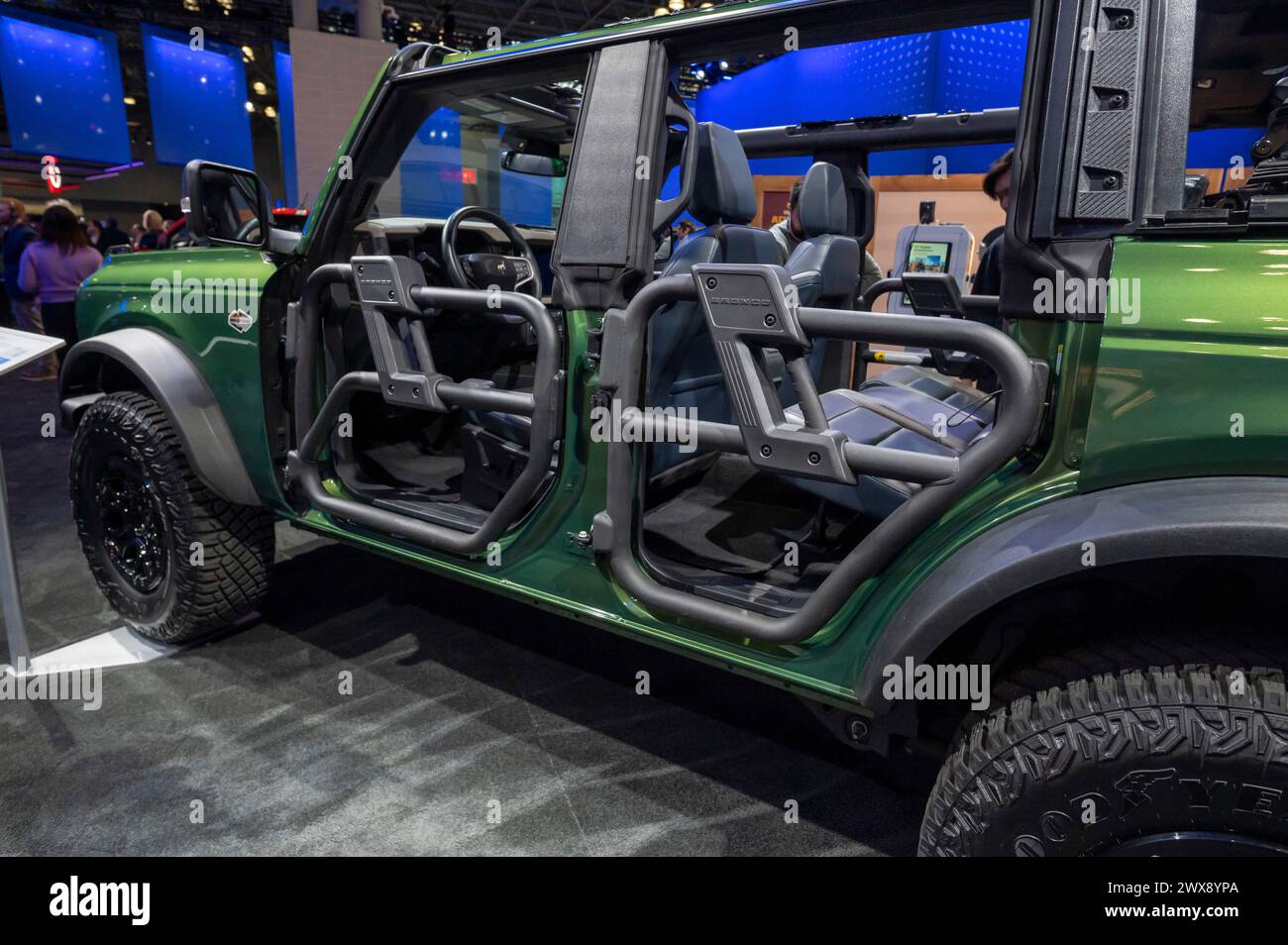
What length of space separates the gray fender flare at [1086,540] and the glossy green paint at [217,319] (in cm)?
196

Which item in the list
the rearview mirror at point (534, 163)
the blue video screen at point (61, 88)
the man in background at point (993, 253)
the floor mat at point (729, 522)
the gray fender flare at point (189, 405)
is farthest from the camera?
the blue video screen at point (61, 88)

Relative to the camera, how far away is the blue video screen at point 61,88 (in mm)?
9562

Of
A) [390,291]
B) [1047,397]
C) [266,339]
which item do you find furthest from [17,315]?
[1047,397]

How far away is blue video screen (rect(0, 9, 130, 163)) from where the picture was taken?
31.4 feet

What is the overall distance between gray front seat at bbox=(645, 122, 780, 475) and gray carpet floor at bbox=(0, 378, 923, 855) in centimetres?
82

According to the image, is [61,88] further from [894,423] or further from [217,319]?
[894,423]

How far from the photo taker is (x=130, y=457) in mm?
2660

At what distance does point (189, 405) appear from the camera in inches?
98.9

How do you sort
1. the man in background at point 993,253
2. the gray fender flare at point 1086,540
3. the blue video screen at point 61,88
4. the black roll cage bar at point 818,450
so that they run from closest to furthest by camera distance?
1. the gray fender flare at point 1086,540
2. the black roll cage bar at point 818,450
3. the man in background at point 993,253
4. the blue video screen at point 61,88

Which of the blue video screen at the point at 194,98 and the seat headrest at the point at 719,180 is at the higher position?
the blue video screen at the point at 194,98

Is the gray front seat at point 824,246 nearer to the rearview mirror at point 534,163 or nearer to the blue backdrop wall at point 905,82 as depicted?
the rearview mirror at point 534,163

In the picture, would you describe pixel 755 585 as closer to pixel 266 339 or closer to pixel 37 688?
pixel 266 339

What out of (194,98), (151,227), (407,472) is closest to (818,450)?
(407,472)

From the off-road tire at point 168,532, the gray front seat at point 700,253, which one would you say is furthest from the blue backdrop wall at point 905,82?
the off-road tire at point 168,532
